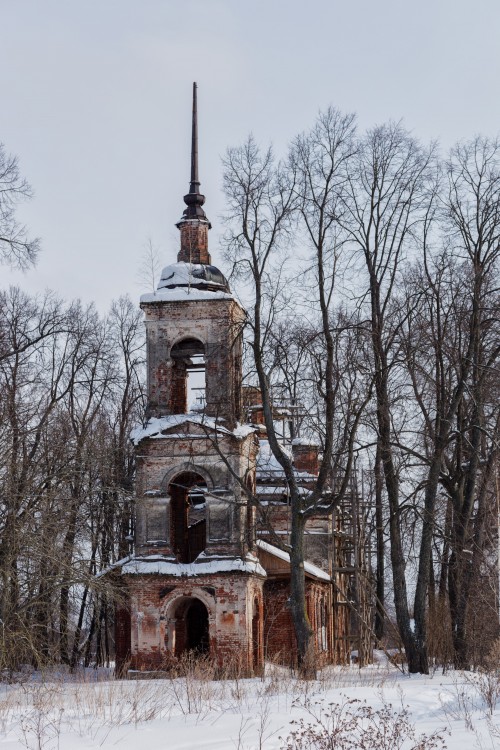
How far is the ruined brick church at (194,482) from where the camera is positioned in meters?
23.0

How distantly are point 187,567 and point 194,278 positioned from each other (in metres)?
7.11

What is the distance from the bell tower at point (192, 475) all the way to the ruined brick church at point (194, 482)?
2cm

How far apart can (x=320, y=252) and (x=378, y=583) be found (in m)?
18.5

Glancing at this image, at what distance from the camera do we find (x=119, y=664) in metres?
24.5

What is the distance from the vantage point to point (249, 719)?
10719 millimetres

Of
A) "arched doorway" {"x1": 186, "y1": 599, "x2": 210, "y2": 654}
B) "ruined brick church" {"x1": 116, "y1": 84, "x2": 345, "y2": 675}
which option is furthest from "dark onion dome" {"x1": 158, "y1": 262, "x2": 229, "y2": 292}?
"arched doorway" {"x1": 186, "y1": 599, "x2": 210, "y2": 654}

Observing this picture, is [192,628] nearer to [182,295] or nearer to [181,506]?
[181,506]

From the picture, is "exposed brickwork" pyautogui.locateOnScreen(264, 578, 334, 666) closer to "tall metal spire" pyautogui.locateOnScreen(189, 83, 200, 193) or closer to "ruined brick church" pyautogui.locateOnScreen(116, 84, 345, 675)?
"ruined brick church" pyautogui.locateOnScreen(116, 84, 345, 675)

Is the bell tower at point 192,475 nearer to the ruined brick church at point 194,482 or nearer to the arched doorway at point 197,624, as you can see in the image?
the ruined brick church at point 194,482

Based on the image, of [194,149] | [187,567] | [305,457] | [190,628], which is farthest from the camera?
[305,457]

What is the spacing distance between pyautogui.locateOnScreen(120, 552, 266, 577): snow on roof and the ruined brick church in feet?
0.08

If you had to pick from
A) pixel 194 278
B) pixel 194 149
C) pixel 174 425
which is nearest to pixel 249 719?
pixel 174 425

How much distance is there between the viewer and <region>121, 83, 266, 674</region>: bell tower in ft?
75.4

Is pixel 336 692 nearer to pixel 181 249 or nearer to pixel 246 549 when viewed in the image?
pixel 246 549
